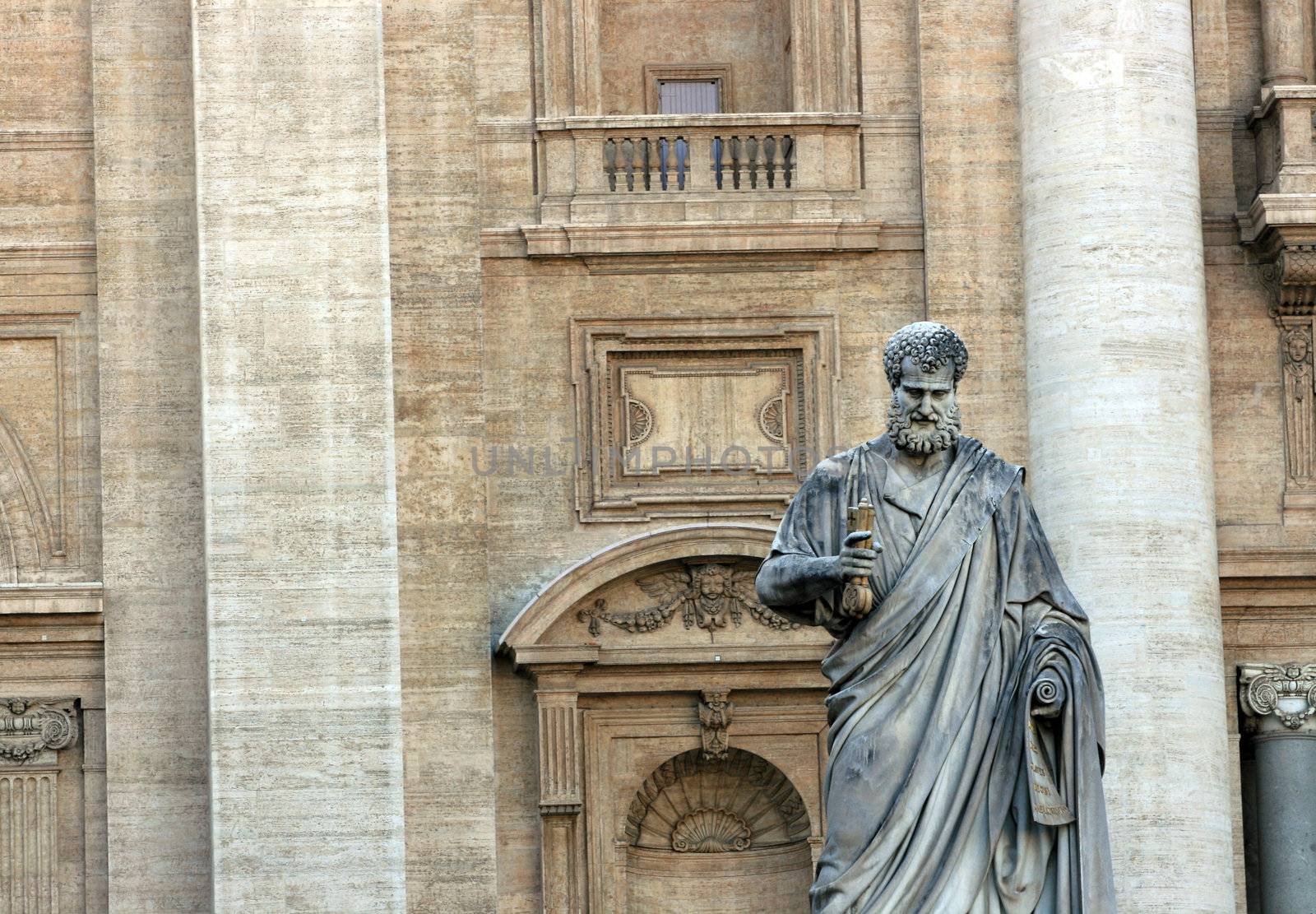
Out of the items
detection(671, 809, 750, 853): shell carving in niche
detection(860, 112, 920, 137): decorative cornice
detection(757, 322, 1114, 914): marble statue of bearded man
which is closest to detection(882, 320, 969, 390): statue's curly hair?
detection(757, 322, 1114, 914): marble statue of bearded man

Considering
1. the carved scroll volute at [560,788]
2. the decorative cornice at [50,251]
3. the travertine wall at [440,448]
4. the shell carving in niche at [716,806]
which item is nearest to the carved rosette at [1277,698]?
the shell carving in niche at [716,806]

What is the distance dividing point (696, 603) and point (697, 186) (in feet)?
8.10

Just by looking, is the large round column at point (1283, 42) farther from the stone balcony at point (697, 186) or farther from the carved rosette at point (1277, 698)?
the carved rosette at point (1277, 698)

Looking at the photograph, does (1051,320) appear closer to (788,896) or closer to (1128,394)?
(1128,394)

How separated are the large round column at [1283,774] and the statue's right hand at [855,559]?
1107 cm

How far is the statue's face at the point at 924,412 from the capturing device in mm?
8242

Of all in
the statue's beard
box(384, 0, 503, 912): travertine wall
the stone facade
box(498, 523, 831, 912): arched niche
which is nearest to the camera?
the statue's beard

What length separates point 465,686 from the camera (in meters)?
17.9

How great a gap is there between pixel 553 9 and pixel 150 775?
5038mm

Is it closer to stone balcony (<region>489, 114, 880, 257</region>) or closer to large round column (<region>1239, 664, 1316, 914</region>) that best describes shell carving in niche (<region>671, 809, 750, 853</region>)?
large round column (<region>1239, 664, 1316, 914</region>)

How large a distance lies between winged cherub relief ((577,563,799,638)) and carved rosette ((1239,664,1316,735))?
107 inches

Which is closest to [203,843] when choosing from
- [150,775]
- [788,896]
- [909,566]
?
[150,775]

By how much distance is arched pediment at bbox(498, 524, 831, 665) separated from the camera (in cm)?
1803

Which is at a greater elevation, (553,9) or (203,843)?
(553,9)
